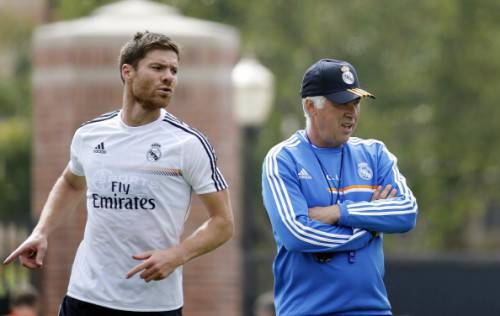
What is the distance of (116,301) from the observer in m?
6.52

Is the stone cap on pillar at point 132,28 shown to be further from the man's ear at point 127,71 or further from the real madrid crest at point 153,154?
the real madrid crest at point 153,154

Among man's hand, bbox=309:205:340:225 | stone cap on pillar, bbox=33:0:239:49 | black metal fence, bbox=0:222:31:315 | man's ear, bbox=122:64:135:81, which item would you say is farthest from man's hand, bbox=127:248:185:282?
stone cap on pillar, bbox=33:0:239:49

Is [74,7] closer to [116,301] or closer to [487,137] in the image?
[487,137]

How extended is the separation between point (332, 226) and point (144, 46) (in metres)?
1.22

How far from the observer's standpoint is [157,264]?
244 inches

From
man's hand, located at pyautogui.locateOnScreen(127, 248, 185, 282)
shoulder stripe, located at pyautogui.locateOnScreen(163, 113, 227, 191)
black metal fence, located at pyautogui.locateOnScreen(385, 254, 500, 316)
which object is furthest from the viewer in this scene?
black metal fence, located at pyautogui.locateOnScreen(385, 254, 500, 316)

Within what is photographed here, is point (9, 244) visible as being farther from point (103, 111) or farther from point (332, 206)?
point (332, 206)

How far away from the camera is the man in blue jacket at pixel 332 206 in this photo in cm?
640

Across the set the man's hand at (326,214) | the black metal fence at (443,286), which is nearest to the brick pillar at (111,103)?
the black metal fence at (443,286)

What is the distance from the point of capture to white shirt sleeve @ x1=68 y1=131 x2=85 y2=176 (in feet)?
22.4

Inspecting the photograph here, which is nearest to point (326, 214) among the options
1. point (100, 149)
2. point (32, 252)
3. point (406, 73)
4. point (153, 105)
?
point (153, 105)

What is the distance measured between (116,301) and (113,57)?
7665 mm

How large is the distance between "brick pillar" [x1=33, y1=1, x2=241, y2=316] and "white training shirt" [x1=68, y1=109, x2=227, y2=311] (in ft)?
23.5

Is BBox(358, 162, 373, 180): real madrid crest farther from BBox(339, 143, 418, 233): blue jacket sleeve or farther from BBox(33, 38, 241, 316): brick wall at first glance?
BBox(33, 38, 241, 316): brick wall
